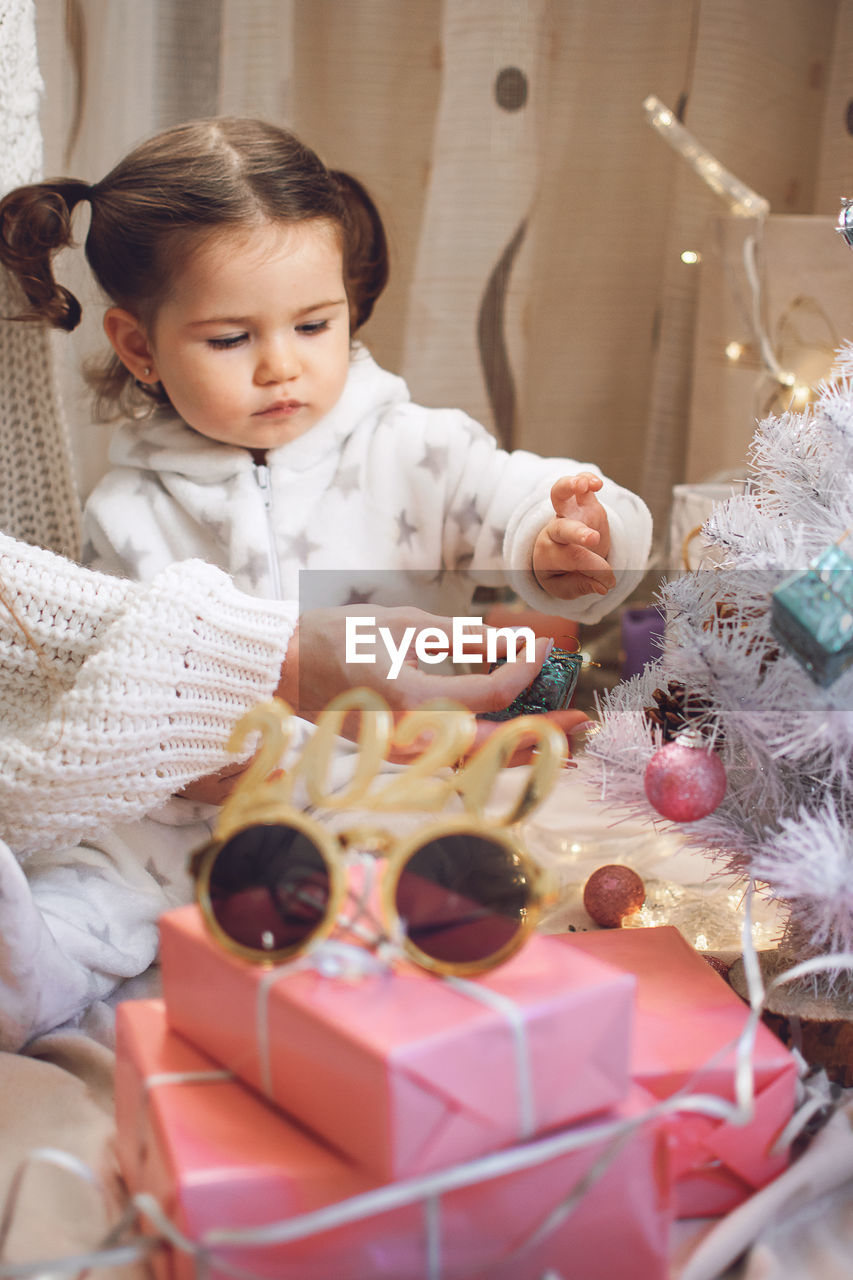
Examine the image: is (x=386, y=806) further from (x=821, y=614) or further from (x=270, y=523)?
(x=270, y=523)

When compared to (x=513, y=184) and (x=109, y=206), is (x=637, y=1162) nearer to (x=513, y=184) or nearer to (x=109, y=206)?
(x=109, y=206)

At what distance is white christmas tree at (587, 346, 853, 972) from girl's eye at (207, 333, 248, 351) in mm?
390

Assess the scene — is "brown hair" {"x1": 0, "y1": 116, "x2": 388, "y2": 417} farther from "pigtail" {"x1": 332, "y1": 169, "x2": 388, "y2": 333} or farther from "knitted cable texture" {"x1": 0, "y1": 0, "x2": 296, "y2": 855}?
"knitted cable texture" {"x1": 0, "y1": 0, "x2": 296, "y2": 855}

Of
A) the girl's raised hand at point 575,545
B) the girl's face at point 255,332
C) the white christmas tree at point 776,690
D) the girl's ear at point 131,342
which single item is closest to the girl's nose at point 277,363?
the girl's face at point 255,332

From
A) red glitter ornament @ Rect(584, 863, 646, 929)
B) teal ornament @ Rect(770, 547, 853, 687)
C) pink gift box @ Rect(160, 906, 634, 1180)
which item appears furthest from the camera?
red glitter ornament @ Rect(584, 863, 646, 929)

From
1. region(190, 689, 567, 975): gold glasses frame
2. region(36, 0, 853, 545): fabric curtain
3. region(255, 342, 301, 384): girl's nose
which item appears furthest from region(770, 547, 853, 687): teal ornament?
region(36, 0, 853, 545): fabric curtain

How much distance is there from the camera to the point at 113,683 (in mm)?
622

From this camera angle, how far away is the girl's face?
0.81 m

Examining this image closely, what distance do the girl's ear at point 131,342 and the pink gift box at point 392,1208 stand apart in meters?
0.62

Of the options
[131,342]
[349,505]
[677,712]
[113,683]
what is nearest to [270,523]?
[349,505]

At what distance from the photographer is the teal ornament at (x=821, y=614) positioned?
0.49 metres

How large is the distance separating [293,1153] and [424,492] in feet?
2.02

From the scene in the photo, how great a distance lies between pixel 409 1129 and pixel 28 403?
668mm

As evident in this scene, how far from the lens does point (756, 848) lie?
23.0 inches
